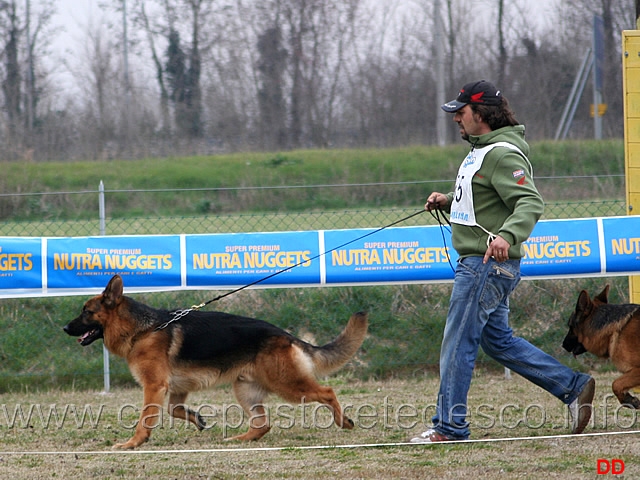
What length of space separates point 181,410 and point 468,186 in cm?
265

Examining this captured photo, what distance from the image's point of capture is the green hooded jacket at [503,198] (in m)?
4.26

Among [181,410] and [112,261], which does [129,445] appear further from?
[112,261]

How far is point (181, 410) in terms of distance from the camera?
18.8ft

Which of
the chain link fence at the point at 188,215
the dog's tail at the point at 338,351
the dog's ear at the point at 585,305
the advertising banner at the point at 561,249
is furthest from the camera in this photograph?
the chain link fence at the point at 188,215

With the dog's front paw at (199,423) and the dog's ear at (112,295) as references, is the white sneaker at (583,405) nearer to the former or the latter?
the dog's front paw at (199,423)

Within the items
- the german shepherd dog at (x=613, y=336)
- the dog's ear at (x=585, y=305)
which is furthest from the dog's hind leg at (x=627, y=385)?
the dog's ear at (x=585, y=305)

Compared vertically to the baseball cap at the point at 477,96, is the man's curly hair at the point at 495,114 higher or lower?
lower

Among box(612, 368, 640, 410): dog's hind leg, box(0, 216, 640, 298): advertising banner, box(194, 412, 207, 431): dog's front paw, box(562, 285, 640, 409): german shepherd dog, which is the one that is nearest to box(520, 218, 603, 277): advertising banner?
box(0, 216, 640, 298): advertising banner

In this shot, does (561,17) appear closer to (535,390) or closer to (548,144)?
(548,144)

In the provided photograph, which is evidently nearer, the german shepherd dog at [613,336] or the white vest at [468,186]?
the white vest at [468,186]

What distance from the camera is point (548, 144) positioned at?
1839cm

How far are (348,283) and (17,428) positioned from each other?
9.65ft

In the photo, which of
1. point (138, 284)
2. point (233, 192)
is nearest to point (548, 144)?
point (233, 192)

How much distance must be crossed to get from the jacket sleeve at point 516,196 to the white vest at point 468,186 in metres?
0.10
